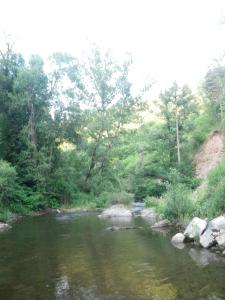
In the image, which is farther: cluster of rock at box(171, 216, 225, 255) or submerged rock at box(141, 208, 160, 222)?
submerged rock at box(141, 208, 160, 222)

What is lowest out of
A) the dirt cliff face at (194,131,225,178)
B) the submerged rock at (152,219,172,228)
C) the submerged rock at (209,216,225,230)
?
the submerged rock at (152,219,172,228)

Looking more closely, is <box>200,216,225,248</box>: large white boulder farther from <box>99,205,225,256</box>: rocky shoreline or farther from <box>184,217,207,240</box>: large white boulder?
<box>184,217,207,240</box>: large white boulder

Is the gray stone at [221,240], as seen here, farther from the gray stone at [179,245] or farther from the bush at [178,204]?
the bush at [178,204]

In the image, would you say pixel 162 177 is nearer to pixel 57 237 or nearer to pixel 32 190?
pixel 32 190

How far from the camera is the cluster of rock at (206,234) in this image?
1491cm

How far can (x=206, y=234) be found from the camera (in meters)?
15.5

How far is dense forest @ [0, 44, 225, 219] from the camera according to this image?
37.5 meters

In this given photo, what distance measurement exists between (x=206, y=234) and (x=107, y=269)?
5.04m

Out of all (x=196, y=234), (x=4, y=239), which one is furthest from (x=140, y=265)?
(x=4, y=239)

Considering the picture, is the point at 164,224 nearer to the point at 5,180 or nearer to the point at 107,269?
the point at 107,269

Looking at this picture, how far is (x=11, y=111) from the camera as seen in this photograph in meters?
38.0

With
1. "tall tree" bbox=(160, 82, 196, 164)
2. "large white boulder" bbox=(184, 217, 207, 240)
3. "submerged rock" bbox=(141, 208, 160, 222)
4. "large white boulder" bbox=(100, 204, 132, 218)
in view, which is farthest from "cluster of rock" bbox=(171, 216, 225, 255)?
"tall tree" bbox=(160, 82, 196, 164)

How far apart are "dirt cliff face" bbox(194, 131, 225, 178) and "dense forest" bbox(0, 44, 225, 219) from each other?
3.41 feet

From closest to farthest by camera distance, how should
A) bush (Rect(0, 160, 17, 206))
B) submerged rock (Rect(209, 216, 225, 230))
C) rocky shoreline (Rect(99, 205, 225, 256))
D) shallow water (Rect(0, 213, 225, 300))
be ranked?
Answer: 1. shallow water (Rect(0, 213, 225, 300))
2. rocky shoreline (Rect(99, 205, 225, 256))
3. submerged rock (Rect(209, 216, 225, 230))
4. bush (Rect(0, 160, 17, 206))
